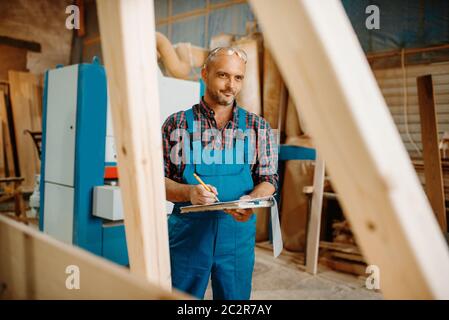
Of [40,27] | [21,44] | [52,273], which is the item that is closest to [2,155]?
[21,44]

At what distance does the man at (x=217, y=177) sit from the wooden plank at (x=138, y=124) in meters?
0.82

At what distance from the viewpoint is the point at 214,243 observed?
5.64ft

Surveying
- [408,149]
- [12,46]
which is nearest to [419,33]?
[408,149]

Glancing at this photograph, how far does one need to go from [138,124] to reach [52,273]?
1.15 feet

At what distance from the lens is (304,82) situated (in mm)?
475

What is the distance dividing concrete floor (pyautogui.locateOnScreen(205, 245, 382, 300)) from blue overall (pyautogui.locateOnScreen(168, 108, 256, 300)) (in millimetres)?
1419

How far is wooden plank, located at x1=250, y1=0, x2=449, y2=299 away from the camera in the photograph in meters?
0.44

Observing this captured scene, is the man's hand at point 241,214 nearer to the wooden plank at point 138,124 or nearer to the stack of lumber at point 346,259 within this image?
the wooden plank at point 138,124

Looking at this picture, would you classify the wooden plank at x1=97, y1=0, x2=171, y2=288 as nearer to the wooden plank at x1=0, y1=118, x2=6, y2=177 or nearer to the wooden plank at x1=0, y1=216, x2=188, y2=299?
the wooden plank at x1=0, y1=216, x2=188, y2=299

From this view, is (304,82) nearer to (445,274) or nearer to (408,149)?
(445,274)

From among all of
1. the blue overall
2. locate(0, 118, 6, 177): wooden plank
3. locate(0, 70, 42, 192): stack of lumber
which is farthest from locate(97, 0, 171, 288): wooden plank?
locate(0, 118, 6, 177): wooden plank

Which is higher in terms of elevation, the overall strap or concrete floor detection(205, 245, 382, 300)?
the overall strap

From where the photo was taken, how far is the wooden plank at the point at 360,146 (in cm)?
44
